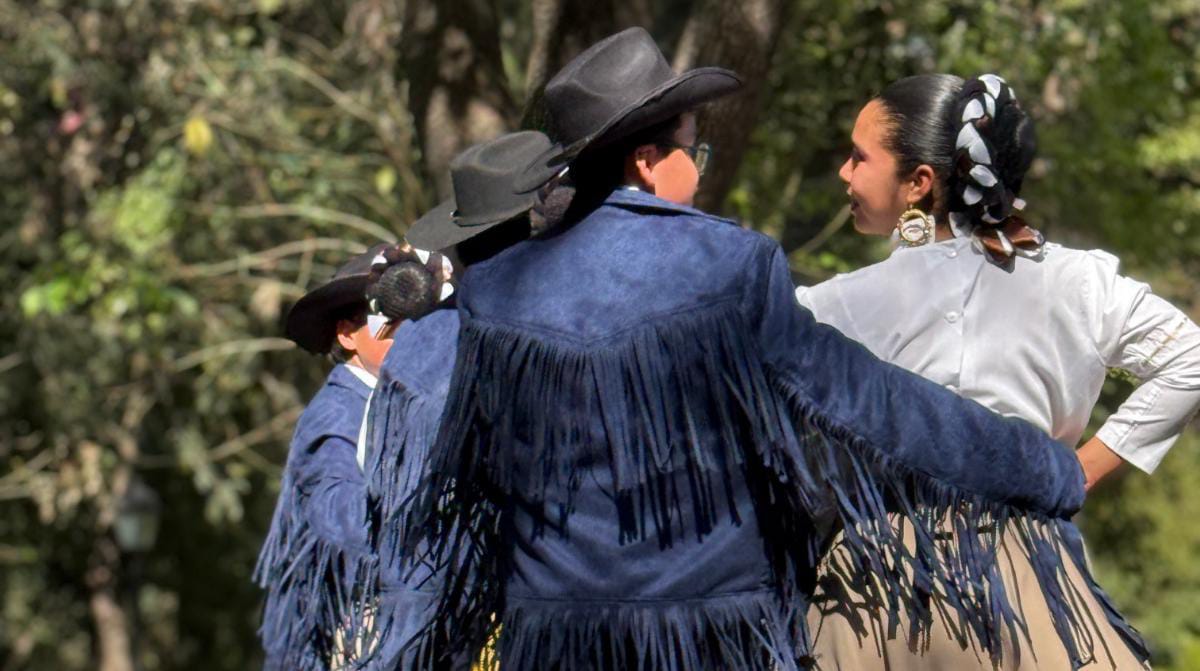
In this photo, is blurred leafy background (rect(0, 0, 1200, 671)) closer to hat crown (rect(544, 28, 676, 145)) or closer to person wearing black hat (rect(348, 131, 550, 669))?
person wearing black hat (rect(348, 131, 550, 669))

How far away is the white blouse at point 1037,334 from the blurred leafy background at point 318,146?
221 cm

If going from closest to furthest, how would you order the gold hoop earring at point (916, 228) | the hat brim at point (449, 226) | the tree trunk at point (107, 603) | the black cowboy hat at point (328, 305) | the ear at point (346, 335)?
the gold hoop earring at point (916, 228) < the hat brim at point (449, 226) < the black cowboy hat at point (328, 305) < the ear at point (346, 335) < the tree trunk at point (107, 603)

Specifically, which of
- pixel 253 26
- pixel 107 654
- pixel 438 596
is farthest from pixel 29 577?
pixel 438 596

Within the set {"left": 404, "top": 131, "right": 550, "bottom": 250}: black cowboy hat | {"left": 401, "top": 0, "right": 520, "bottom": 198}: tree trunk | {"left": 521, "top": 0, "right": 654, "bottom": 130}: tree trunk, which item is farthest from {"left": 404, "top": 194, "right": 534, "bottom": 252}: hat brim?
{"left": 401, "top": 0, "right": 520, "bottom": 198}: tree trunk

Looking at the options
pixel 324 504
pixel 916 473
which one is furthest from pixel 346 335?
pixel 916 473

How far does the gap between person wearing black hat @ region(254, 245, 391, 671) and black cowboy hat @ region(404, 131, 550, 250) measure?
0.51 metres

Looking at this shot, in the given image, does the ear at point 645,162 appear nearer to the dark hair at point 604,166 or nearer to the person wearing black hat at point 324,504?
the dark hair at point 604,166

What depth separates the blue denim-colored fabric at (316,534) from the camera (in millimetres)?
4160

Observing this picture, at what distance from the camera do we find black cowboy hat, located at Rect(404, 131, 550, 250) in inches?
149

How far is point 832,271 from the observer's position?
8695 mm

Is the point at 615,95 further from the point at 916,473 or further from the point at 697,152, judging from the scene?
the point at 916,473

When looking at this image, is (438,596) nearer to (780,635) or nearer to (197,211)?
(780,635)

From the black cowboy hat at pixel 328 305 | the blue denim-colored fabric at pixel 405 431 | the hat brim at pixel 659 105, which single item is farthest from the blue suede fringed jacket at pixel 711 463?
the black cowboy hat at pixel 328 305

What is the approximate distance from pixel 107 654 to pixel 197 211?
9.72 m
